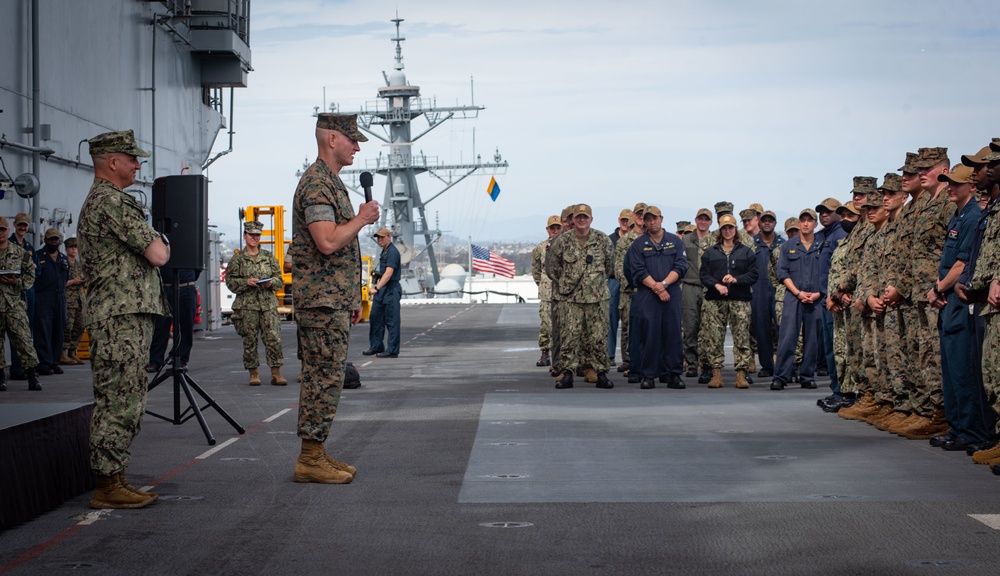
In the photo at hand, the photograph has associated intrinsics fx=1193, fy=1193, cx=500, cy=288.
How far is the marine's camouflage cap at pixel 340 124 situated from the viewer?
7.13 metres

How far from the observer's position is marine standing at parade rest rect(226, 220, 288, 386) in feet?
45.6

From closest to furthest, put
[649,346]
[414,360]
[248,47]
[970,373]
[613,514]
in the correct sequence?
[613,514] → [970,373] → [649,346] → [414,360] → [248,47]

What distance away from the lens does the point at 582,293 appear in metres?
13.2

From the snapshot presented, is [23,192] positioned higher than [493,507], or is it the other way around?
[23,192]

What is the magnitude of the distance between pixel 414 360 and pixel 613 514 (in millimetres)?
12191

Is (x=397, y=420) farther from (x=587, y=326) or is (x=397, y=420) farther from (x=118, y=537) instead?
(x=118, y=537)

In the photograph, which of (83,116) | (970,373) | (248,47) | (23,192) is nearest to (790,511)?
(970,373)

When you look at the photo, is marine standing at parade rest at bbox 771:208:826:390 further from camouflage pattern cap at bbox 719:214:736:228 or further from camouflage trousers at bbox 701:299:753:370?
camouflage pattern cap at bbox 719:214:736:228

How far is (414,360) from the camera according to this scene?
717 inches

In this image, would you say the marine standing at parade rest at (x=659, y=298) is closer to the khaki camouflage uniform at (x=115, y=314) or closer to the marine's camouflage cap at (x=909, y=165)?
the marine's camouflage cap at (x=909, y=165)

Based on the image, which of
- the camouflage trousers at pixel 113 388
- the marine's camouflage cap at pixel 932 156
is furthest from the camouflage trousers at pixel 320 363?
the marine's camouflage cap at pixel 932 156

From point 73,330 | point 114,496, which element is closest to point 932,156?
point 114,496

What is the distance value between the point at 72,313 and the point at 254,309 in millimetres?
5219

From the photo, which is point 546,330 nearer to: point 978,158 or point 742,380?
point 742,380
